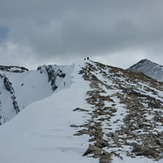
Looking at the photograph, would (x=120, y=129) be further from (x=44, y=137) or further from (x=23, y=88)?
(x=23, y=88)

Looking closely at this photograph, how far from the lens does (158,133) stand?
49.9 feet

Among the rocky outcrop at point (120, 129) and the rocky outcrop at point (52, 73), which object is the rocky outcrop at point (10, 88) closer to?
the rocky outcrop at point (52, 73)

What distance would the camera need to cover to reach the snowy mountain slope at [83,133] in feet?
38.2

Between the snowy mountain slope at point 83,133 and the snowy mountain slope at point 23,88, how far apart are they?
46022 millimetres

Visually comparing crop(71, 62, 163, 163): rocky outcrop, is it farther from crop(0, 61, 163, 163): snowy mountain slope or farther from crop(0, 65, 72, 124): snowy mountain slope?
crop(0, 65, 72, 124): snowy mountain slope

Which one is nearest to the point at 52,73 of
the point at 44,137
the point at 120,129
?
the point at 120,129

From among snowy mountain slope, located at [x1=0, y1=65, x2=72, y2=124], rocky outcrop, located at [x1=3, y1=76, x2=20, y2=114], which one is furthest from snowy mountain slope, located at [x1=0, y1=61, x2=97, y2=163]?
rocky outcrop, located at [x1=3, y1=76, x2=20, y2=114]

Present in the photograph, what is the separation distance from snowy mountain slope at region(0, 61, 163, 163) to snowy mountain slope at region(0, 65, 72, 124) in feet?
151

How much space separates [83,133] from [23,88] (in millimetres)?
71225

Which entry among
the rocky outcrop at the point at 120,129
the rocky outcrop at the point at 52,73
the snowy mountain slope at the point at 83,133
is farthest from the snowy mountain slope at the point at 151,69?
the snowy mountain slope at the point at 83,133

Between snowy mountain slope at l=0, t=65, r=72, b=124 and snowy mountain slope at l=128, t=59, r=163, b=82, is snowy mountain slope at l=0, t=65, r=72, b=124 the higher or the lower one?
the lower one

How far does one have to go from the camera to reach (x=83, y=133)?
48.2 feet

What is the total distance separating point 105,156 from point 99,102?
12.5 meters

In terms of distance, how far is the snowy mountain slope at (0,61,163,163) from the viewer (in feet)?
38.2
